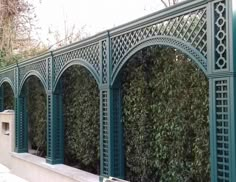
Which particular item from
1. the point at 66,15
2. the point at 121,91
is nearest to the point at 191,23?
the point at 121,91

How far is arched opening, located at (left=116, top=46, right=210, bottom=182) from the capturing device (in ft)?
15.0

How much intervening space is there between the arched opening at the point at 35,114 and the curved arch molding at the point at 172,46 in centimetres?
440

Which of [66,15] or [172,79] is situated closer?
[172,79]

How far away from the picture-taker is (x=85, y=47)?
6.23m

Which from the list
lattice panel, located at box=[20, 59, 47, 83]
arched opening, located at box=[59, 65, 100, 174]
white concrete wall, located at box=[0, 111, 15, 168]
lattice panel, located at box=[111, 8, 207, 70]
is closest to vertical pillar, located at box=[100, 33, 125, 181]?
lattice panel, located at box=[111, 8, 207, 70]

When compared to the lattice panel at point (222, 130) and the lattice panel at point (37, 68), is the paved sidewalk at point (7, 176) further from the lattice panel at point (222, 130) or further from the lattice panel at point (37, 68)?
the lattice panel at point (222, 130)

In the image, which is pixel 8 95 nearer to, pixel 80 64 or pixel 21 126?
pixel 21 126

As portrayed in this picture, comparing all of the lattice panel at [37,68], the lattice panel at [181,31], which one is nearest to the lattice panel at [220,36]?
the lattice panel at [181,31]

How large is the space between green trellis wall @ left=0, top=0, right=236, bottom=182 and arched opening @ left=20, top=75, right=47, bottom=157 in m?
1.35

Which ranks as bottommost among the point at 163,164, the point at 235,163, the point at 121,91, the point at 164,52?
the point at 163,164

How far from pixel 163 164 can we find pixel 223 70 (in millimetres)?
2146

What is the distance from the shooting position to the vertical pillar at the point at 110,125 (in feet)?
17.9

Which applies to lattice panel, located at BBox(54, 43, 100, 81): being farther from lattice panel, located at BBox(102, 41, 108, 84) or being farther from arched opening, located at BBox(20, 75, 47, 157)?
arched opening, located at BBox(20, 75, 47, 157)

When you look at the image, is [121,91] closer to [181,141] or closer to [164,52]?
[164,52]
